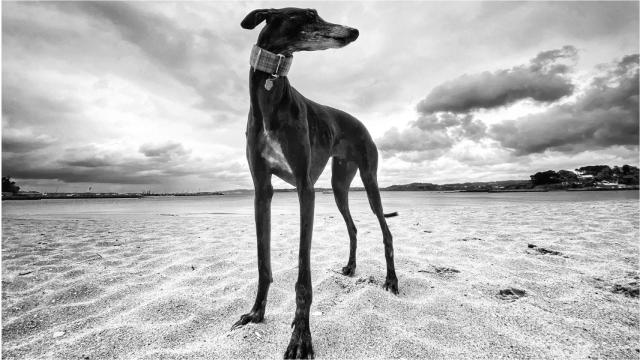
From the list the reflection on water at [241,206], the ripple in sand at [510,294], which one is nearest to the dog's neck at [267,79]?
the ripple in sand at [510,294]

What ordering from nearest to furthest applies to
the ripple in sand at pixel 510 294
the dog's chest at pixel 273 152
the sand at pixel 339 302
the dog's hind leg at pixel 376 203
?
the sand at pixel 339 302 < the dog's chest at pixel 273 152 < the ripple in sand at pixel 510 294 < the dog's hind leg at pixel 376 203

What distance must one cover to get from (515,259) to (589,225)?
4.58 meters

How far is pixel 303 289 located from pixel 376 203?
168 cm

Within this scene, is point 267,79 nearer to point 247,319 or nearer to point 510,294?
point 247,319

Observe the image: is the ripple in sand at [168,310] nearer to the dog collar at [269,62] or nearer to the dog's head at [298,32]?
the dog collar at [269,62]

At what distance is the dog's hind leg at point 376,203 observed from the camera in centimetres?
322

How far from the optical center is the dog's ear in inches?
89.9

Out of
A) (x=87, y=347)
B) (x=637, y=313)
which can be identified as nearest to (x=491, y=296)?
(x=637, y=313)

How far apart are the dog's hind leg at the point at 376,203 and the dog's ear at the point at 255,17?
2.00 m

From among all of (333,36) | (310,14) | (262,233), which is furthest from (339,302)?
(310,14)

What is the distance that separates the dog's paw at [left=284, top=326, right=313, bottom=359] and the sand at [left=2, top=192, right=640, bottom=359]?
4.0 inches

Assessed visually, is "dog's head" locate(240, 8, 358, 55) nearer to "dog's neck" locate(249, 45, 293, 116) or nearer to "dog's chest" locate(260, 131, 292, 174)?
"dog's neck" locate(249, 45, 293, 116)

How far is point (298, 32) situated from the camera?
7.34 feet

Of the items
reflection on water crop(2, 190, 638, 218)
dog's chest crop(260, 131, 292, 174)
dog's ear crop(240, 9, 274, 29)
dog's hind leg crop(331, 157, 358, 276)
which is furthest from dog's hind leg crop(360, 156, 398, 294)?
reflection on water crop(2, 190, 638, 218)
